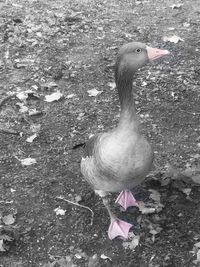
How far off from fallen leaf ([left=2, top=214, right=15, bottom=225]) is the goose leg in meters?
1.12

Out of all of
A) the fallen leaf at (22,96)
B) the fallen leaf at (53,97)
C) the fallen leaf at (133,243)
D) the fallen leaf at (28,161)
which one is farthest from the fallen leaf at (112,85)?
the fallen leaf at (133,243)

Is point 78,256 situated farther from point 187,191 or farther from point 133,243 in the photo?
point 187,191

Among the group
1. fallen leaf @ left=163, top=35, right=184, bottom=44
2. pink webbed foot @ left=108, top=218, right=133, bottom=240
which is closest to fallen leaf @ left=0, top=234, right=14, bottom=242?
pink webbed foot @ left=108, top=218, right=133, bottom=240

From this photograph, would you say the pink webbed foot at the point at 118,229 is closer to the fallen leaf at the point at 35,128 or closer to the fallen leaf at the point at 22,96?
the fallen leaf at the point at 35,128

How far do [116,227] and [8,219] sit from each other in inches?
51.0

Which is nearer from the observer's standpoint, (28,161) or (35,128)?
(28,161)

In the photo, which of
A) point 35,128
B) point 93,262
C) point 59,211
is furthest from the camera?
point 35,128

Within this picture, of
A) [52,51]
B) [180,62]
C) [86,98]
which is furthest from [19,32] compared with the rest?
[180,62]

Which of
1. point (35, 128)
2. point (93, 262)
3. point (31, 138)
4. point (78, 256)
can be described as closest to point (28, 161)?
point (31, 138)

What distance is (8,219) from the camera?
17.9ft

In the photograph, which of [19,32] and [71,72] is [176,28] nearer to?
[71,72]

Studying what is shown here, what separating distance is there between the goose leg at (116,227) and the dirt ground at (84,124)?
10 centimetres

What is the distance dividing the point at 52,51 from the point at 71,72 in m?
0.89

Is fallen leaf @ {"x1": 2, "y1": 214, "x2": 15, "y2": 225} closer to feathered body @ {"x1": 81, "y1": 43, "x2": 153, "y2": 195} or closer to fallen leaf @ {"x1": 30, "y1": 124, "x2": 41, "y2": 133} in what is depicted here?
feathered body @ {"x1": 81, "y1": 43, "x2": 153, "y2": 195}
